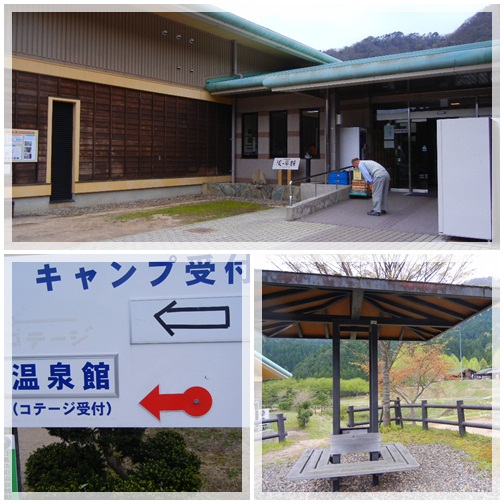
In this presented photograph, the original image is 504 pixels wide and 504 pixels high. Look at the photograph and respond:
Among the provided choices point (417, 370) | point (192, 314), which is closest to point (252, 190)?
point (417, 370)

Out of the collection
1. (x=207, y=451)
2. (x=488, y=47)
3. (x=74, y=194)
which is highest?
(x=488, y=47)

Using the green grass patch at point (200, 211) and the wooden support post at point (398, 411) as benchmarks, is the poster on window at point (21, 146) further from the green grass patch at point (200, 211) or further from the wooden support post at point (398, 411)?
the wooden support post at point (398, 411)

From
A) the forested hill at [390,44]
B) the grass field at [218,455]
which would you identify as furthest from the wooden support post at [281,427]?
the forested hill at [390,44]

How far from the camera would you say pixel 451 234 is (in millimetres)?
9078

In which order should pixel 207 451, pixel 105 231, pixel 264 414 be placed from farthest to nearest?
1. pixel 105 231
2. pixel 207 451
3. pixel 264 414

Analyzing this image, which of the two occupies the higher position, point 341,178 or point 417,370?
point 341,178

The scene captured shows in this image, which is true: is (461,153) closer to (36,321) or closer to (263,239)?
(263,239)

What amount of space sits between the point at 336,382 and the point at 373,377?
0.56 meters

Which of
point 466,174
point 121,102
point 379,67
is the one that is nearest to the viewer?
point 466,174

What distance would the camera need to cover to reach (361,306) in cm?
688

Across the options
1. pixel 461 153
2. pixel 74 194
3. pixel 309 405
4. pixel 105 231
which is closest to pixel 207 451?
pixel 309 405

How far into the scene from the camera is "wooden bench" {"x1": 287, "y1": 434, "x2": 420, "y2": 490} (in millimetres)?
6426

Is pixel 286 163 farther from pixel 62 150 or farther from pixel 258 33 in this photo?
pixel 62 150

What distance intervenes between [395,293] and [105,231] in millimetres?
6552
